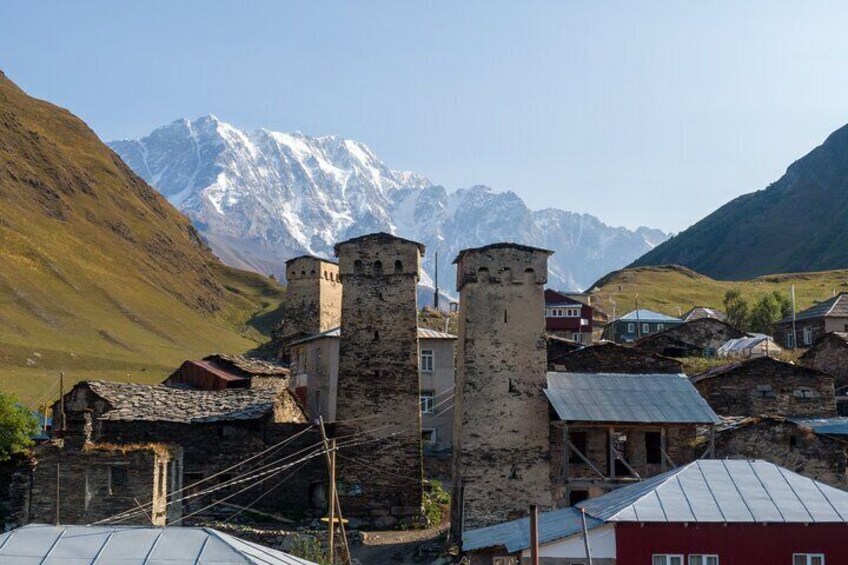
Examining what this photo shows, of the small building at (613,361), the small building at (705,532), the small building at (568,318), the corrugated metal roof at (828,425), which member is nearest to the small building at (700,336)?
the small building at (568,318)

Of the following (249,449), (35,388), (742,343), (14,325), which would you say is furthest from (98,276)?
(249,449)

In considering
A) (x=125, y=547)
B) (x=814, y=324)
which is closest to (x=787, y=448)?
(x=125, y=547)

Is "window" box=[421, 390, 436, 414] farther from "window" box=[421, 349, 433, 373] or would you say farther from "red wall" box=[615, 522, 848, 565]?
"red wall" box=[615, 522, 848, 565]

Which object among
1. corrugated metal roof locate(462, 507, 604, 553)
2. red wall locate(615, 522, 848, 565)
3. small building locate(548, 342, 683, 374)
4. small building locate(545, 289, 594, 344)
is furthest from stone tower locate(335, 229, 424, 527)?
small building locate(545, 289, 594, 344)

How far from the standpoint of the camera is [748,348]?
2781 inches

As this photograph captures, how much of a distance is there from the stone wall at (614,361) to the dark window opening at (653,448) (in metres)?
11.1

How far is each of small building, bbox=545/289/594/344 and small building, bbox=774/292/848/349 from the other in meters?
15.1

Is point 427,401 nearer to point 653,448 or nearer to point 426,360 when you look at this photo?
point 426,360

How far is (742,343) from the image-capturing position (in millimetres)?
72438

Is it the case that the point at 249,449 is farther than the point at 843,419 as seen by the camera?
No

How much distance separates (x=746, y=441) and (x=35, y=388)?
67.2 meters

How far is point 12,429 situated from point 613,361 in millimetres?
27644

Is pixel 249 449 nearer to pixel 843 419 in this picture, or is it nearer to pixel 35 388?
pixel 843 419

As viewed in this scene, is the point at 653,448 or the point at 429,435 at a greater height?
the point at 429,435
